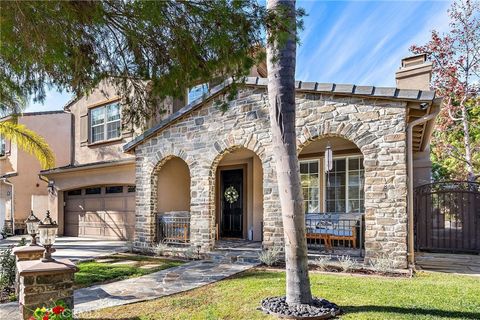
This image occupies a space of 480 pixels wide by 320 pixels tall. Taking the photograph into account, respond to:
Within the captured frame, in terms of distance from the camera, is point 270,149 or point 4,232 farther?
point 4,232

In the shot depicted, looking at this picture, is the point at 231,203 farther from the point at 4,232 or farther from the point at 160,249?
the point at 4,232

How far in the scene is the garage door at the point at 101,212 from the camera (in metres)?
14.7

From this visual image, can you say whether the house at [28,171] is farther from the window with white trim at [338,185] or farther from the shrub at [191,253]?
the window with white trim at [338,185]

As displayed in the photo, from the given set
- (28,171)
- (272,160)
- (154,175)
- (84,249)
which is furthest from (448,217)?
(28,171)

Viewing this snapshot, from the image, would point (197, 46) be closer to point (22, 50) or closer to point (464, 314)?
point (22, 50)

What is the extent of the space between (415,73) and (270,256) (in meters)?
6.65

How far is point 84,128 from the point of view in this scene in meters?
17.1

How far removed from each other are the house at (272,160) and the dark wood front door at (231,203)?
4 centimetres

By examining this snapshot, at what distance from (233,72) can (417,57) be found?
305 inches

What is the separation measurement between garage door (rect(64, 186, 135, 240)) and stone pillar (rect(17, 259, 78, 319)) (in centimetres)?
993

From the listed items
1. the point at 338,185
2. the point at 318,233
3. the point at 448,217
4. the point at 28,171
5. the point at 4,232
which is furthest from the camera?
the point at 28,171

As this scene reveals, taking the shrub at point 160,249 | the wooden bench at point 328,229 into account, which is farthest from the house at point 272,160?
the shrub at point 160,249

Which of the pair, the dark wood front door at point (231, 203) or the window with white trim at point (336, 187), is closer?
the window with white trim at point (336, 187)

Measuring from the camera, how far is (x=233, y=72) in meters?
4.57
